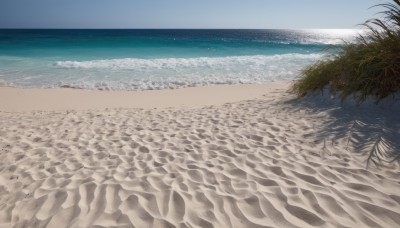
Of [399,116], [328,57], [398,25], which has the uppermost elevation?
[398,25]

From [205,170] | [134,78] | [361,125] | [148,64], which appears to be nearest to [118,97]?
[134,78]

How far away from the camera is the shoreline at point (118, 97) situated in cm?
828

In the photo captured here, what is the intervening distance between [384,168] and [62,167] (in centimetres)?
414

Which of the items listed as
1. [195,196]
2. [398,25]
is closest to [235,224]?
[195,196]

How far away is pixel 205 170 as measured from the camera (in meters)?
3.69

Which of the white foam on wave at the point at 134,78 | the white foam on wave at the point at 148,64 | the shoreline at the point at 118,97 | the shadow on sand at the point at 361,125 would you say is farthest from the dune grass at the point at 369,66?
the white foam on wave at the point at 148,64

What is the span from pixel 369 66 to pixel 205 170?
4300 mm

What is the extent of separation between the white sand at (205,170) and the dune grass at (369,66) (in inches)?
18.9

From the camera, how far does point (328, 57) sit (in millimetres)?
7371

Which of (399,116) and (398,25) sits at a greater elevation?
(398,25)

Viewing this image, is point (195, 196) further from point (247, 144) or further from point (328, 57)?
point (328, 57)

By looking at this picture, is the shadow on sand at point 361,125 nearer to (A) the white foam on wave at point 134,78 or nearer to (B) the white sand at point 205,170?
(B) the white sand at point 205,170

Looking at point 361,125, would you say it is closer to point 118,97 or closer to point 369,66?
point 369,66

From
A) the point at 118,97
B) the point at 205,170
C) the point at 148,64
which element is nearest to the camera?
the point at 205,170
